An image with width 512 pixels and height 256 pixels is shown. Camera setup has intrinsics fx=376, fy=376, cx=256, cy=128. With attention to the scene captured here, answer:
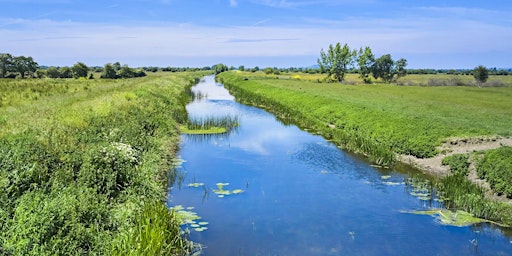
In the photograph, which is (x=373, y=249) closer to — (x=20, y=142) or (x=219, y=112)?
(x=20, y=142)

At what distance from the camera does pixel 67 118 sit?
15.3m

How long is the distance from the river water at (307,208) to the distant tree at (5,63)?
5683cm

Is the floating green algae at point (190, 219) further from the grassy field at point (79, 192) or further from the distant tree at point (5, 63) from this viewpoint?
the distant tree at point (5, 63)

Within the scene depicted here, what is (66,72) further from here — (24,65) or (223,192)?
(223,192)

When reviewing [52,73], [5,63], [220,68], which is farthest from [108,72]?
[220,68]

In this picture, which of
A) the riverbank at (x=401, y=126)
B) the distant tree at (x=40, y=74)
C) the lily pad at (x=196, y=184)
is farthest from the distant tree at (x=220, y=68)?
the lily pad at (x=196, y=184)

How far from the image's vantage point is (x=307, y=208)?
1213 centimetres

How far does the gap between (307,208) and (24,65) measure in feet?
227

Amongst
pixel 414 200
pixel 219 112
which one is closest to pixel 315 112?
pixel 219 112

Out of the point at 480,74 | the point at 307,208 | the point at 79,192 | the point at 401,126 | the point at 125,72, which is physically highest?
the point at 480,74

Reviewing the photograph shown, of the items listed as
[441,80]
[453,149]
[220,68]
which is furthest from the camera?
[220,68]

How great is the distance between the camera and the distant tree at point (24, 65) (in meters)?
64.2

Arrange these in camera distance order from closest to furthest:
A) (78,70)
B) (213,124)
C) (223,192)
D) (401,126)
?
(223,192) < (401,126) < (213,124) < (78,70)

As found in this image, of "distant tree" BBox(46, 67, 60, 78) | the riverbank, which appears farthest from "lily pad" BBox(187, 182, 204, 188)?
"distant tree" BBox(46, 67, 60, 78)
